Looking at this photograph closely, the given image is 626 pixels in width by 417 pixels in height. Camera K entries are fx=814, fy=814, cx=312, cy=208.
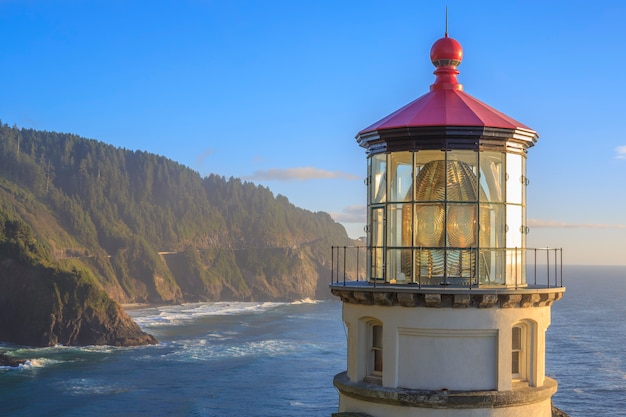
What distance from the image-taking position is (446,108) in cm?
953

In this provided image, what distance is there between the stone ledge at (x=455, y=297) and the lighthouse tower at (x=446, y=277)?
1cm

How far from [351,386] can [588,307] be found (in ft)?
543

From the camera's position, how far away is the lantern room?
9.29 m

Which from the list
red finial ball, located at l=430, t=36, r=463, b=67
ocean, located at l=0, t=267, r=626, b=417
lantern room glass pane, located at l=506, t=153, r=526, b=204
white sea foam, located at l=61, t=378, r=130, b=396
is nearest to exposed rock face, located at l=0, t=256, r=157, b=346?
ocean, located at l=0, t=267, r=626, b=417

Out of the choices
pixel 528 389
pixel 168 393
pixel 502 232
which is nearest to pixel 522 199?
pixel 502 232

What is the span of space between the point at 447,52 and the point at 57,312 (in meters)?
97.5

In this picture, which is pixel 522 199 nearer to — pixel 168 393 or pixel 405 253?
pixel 405 253

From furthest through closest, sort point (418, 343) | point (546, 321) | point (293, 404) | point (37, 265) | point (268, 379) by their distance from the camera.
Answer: point (37, 265) → point (268, 379) → point (293, 404) → point (546, 321) → point (418, 343)

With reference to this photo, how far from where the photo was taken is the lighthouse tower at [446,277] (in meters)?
8.90

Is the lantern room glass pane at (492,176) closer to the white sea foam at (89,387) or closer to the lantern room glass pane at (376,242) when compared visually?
the lantern room glass pane at (376,242)

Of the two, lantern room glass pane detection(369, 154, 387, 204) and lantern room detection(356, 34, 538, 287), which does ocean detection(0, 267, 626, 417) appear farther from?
lantern room detection(356, 34, 538, 287)

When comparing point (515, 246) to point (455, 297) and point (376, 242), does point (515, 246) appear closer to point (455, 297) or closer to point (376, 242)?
point (455, 297)

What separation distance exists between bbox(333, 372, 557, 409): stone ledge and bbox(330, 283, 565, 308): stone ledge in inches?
37.0

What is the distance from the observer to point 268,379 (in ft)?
241
